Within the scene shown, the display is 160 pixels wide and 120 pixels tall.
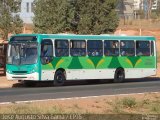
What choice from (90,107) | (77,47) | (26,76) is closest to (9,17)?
(77,47)

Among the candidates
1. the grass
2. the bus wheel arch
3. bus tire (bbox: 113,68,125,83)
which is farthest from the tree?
the grass

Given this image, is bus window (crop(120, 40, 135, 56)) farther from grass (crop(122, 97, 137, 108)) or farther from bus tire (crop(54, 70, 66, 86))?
grass (crop(122, 97, 137, 108))

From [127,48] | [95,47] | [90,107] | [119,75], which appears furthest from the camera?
[127,48]

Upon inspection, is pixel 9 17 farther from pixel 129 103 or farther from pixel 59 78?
pixel 129 103

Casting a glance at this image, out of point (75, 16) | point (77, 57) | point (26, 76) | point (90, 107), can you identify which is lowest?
point (90, 107)

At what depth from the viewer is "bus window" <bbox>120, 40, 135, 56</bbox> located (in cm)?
3544

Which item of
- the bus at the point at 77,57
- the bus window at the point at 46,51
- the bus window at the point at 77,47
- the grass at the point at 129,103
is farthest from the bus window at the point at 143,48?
the grass at the point at 129,103

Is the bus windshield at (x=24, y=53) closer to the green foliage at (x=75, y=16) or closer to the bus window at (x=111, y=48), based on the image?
the bus window at (x=111, y=48)

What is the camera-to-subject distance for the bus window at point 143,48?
36344 mm

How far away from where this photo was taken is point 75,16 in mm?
45781

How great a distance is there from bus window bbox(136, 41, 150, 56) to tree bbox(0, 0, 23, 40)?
28.1 feet

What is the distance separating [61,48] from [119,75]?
16.3 ft

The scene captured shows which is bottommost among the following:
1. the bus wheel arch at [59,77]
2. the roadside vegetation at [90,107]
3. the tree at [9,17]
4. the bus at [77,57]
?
the roadside vegetation at [90,107]

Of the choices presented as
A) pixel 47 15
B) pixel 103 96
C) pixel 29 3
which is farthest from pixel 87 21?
pixel 29 3
